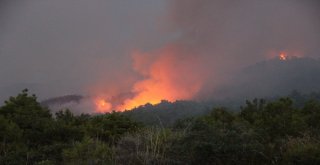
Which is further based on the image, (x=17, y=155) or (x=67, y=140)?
(x=67, y=140)

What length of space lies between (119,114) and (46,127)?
10.4 m

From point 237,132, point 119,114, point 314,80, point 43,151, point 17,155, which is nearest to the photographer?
point 237,132

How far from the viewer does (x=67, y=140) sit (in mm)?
20094

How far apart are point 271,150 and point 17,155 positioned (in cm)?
779

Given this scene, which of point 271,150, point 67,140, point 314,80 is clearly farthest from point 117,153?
point 314,80

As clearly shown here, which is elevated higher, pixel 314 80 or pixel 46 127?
pixel 314 80

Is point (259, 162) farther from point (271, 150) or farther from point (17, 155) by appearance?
point (17, 155)

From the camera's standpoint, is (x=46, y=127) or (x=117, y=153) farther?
(x=46, y=127)

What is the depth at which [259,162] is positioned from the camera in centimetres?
965

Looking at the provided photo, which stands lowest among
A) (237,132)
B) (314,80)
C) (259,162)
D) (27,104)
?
(259,162)

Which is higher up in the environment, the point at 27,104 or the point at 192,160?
the point at 27,104

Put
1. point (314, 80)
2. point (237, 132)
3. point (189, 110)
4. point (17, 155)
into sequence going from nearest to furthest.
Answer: point (237, 132) < point (17, 155) < point (189, 110) < point (314, 80)

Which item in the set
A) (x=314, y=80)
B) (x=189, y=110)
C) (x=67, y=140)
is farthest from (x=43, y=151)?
(x=314, y=80)

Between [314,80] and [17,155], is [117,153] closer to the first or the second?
[17,155]
